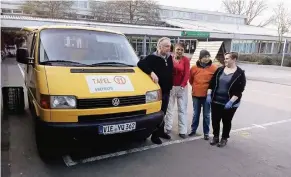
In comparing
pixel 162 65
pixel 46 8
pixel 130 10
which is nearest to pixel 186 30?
pixel 130 10

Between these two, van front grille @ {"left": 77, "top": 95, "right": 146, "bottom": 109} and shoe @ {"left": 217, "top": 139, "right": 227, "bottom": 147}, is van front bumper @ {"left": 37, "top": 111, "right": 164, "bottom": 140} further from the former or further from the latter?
shoe @ {"left": 217, "top": 139, "right": 227, "bottom": 147}

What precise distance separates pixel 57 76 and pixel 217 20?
62082mm

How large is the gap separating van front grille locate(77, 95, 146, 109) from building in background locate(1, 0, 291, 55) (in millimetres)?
19241

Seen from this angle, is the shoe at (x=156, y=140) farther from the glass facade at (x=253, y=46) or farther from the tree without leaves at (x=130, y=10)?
the tree without leaves at (x=130, y=10)

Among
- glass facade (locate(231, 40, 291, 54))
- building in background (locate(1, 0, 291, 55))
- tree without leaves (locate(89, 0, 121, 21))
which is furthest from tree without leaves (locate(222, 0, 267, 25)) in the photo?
tree without leaves (locate(89, 0, 121, 21))

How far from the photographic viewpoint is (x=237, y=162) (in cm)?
417

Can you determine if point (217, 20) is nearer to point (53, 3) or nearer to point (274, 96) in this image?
point (53, 3)

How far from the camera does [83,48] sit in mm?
4418

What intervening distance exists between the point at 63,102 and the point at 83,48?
135 centimetres

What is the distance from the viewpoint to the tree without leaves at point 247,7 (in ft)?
200

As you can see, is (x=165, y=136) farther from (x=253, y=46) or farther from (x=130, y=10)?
(x=253, y=46)

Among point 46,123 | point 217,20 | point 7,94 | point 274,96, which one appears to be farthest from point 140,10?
point 46,123

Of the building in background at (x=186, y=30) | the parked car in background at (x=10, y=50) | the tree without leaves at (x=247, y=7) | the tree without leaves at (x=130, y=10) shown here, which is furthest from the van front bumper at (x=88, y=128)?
the tree without leaves at (x=247, y=7)

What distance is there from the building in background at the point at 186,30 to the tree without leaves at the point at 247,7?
2.11 metres
